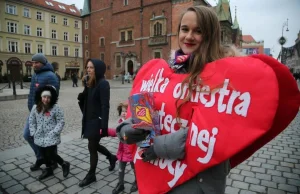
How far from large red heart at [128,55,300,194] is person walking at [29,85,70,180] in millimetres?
2609

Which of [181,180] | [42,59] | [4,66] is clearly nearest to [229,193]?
[181,180]

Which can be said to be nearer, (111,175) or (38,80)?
(111,175)

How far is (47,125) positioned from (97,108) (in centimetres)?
90

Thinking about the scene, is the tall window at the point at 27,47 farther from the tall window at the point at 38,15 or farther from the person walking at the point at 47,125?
the person walking at the point at 47,125

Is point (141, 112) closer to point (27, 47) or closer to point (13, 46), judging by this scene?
point (13, 46)

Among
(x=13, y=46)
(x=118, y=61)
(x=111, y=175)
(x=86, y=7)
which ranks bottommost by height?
(x=111, y=175)

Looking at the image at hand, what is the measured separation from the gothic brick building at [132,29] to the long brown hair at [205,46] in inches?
1083

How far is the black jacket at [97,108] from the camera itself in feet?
10.6

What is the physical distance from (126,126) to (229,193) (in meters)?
2.44

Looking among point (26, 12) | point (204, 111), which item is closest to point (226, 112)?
point (204, 111)

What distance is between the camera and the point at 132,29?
115 feet

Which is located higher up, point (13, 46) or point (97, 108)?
point (13, 46)

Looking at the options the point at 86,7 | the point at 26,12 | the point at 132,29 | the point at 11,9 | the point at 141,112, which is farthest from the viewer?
Answer: the point at 86,7

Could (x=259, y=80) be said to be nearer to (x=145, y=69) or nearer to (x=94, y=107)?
(x=145, y=69)
